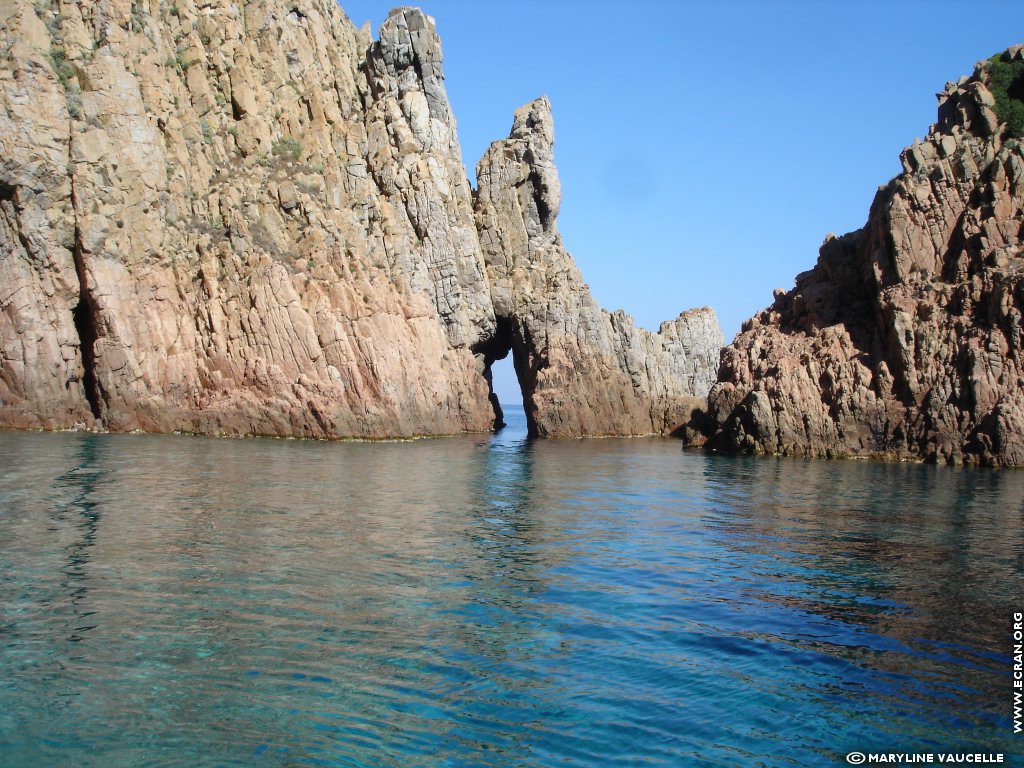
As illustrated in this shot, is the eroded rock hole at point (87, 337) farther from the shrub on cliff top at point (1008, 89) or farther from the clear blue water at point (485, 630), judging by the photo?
the shrub on cliff top at point (1008, 89)

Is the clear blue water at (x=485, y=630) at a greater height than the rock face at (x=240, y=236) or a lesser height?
lesser

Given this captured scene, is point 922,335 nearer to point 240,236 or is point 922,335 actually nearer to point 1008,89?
point 1008,89

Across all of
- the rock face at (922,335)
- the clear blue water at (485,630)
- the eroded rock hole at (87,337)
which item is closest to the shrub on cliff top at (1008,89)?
the rock face at (922,335)

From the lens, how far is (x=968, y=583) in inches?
766

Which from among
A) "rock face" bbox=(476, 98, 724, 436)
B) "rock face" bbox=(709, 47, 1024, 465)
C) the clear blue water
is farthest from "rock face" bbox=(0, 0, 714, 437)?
the clear blue water

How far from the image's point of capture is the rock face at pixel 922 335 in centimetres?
5025

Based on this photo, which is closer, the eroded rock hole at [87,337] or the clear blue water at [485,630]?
the clear blue water at [485,630]

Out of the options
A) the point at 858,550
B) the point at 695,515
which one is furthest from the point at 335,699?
the point at 695,515

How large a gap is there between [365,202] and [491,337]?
1721 centimetres

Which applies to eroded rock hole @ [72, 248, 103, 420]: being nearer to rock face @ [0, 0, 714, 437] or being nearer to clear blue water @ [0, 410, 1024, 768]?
rock face @ [0, 0, 714, 437]

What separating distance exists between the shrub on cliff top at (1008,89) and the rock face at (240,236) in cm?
3467

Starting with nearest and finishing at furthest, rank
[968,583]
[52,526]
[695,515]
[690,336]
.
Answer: [968,583]
[52,526]
[695,515]
[690,336]

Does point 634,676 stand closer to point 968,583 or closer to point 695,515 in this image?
point 968,583

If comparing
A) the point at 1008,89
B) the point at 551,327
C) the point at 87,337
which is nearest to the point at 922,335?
the point at 1008,89
